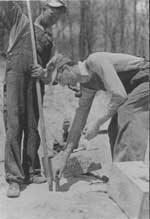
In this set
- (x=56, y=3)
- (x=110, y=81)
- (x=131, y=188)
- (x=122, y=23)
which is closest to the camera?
(x=131, y=188)

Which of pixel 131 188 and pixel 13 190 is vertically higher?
pixel 131 188

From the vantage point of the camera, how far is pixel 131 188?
2387mm

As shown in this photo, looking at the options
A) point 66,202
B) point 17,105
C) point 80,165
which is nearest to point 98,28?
point 80,165

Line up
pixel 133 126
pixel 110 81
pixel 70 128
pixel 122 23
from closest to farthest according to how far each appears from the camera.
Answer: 1. pixel 110 81
2. pixel 133 126
3. pixel 70 128
4. pixel 122 23

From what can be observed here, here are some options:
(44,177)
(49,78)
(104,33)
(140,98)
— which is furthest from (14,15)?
(104,33)

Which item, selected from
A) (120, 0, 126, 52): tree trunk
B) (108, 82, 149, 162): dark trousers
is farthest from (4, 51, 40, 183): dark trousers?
(120, 0, 126, 52): tree trunk

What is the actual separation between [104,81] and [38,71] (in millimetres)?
631

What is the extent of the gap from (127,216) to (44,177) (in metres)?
1.17

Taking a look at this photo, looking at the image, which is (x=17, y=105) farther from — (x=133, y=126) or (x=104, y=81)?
(x=133, y=126)

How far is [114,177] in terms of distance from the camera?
2.69m

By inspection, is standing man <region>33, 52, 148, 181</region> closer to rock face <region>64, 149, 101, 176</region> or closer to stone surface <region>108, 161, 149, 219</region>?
stone surface <region>108, 161, 149, 219</region>

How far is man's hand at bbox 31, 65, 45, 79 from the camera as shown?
3.14m

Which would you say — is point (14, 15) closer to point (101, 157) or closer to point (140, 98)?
point (140, 98)

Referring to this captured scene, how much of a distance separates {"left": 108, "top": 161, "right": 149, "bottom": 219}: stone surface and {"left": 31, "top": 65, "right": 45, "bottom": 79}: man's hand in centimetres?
98
